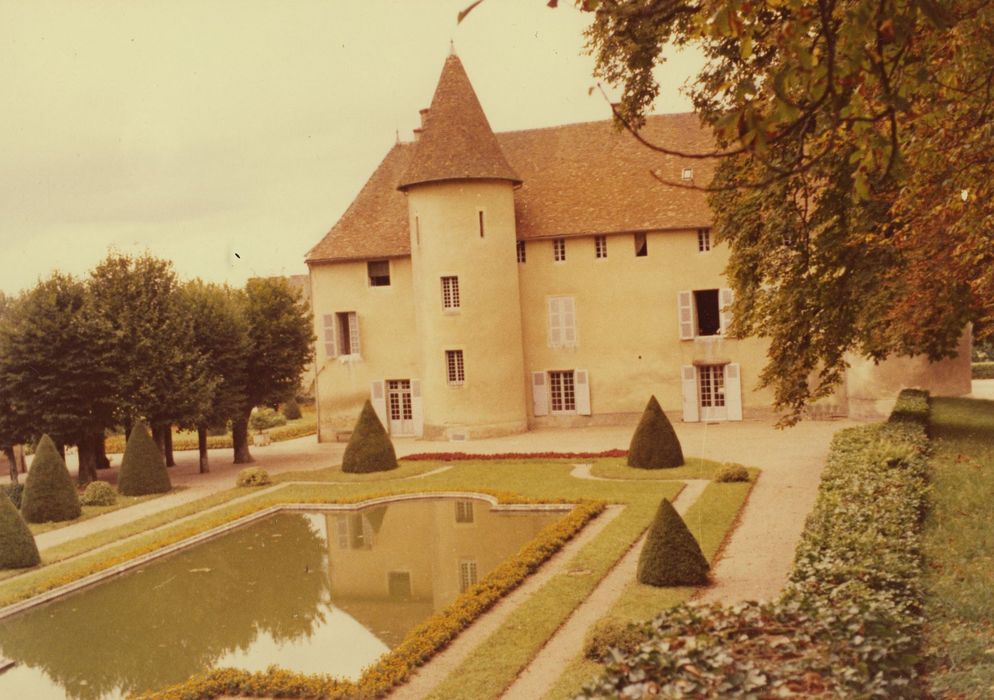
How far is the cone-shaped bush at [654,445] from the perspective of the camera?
24.3 m

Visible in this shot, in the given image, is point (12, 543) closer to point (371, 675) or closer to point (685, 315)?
point (371, 675)

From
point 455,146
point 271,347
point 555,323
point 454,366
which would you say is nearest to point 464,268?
point 454,366

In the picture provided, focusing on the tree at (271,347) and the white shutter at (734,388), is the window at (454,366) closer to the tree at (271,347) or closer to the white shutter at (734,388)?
the tree at (271,347)

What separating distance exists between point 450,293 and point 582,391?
5.94 metres

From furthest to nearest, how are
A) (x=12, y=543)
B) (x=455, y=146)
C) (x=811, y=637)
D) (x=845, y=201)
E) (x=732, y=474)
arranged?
(x=455, y=146) → (x=732, y=474) → (x=12, y=543) → (x=845, y=201) → (x=811, y=637)

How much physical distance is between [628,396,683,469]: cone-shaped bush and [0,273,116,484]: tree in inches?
583

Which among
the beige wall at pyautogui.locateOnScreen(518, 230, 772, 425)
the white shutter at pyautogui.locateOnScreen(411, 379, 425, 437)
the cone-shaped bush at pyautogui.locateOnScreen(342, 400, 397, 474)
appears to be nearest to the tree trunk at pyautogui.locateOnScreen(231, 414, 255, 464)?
the white shutter at pyautogui.locateOnScreen(411, 379, 425, 437)

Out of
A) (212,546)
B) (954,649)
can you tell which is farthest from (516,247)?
(954,649)

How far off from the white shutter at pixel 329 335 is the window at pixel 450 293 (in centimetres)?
508

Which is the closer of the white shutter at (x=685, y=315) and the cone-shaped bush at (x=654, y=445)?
the cone-shaped bush at (x=654, y=445)

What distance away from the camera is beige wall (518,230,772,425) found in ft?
108

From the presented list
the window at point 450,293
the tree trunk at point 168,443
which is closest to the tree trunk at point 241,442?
the tree trunk at point 168,443

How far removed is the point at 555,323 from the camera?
113 ft

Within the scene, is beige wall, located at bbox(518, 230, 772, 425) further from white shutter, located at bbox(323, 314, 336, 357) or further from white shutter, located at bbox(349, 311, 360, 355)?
white shutter, located at bbox(323, 314, 336, 357)
